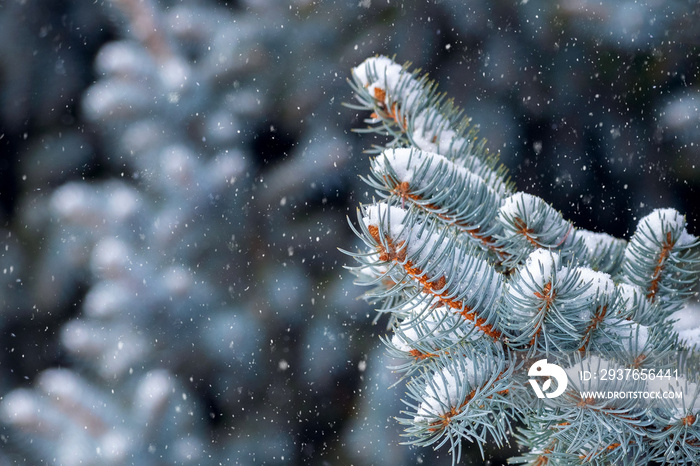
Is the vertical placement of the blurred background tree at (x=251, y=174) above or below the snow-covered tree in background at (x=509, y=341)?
above

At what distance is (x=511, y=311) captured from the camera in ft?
0.88

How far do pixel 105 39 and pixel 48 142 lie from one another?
31 centimetres

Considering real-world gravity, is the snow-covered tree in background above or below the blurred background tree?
below

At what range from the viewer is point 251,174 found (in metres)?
1.36

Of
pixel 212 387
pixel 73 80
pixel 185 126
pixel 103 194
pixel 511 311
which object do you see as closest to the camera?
pixel 511 311

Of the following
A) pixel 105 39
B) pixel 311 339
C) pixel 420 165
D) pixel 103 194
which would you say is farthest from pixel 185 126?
pixel 420 165

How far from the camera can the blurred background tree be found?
1100mm

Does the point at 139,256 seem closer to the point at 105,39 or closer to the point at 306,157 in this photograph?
the point at 306,157

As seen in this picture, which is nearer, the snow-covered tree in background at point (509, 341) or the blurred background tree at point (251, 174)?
the snow-covered tree in background at point (509, 341)

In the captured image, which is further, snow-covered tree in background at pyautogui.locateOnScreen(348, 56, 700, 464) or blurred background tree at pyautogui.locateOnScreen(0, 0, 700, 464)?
blurred background tree at pyautogui.locateOnScreen(0, 0, 700, 464)

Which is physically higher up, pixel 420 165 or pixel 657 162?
pixel 657 162

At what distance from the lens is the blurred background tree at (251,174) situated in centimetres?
110

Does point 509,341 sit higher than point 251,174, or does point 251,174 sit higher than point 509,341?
point 251,174

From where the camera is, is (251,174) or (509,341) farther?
(251,174)
